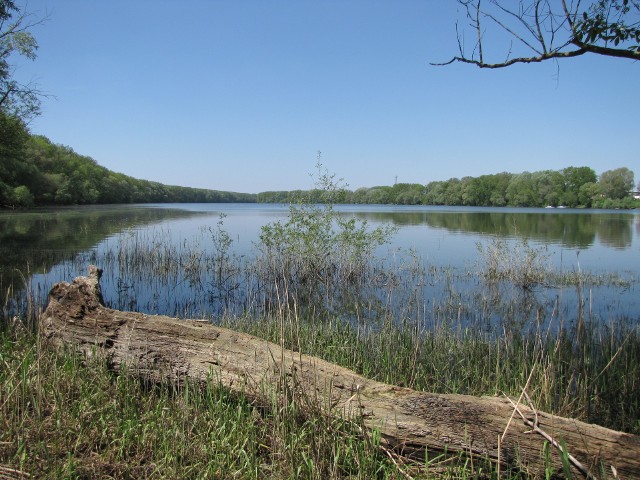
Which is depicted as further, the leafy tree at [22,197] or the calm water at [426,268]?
the leafy tree at [22,197]

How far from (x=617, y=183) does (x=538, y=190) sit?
52.8 feet

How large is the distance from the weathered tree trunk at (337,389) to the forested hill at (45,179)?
22620 mm

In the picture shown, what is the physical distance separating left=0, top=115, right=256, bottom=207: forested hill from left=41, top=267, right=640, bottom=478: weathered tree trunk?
74.2 feet

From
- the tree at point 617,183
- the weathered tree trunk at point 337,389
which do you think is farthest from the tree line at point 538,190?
the weathered tree trunk at point 337,389

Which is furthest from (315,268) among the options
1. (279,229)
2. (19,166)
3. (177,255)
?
(19,166)

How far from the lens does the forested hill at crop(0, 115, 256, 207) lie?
2350 centimetres

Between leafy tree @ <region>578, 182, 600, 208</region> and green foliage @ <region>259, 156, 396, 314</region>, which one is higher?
leafy tree @ <region>578, 182, 600, 208</region>

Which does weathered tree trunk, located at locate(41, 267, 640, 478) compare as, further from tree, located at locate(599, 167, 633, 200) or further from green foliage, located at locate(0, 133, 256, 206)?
tree, located at locate(599, 167, 633, 200)

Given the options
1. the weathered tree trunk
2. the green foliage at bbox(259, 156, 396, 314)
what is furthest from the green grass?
the green foliage at bbox(259, 156, 396, 314)

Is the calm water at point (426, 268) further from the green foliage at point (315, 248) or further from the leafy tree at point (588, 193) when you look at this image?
the leafy tree at point (588, 193)

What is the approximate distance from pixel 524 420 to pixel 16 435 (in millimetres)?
3518

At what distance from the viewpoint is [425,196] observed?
438ft

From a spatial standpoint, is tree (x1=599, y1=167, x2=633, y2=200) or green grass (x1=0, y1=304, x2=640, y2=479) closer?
green grass (x1=0, y1=304, x2=640, y2=479)

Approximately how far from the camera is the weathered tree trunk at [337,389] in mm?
2643
